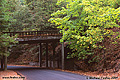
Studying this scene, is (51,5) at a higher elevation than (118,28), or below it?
higher

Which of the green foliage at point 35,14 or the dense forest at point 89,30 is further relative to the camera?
A: the green foliage at point 35,14

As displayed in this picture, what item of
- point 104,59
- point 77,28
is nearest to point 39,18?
point 77,28

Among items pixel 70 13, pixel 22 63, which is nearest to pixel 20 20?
pixel 22 63

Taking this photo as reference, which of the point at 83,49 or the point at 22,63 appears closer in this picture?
the point at 83,49

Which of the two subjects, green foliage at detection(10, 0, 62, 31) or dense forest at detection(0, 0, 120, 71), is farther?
green foliage at detection(10, 0, 62, 31)

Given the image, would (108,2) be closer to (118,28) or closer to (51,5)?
(118,28)

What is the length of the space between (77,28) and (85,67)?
592 centimetres

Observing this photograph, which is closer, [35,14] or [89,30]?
[89,30]

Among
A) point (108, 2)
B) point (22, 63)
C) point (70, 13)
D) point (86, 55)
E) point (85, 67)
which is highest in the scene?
point (108, 2)

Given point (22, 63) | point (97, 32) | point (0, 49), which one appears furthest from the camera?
point (22, 63)

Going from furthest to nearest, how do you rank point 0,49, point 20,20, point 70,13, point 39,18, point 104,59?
1. point 20,20
2. point 39,18
3. point 0,49
4. point 70,13
5. point 104,59

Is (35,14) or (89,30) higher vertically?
(35,14)

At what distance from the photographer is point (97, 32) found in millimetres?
16953

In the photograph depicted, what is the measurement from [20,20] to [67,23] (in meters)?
23.3
